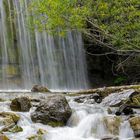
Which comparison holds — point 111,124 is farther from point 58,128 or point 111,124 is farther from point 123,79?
point 123,79

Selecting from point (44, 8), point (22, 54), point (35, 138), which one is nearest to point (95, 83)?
point (22, 54)

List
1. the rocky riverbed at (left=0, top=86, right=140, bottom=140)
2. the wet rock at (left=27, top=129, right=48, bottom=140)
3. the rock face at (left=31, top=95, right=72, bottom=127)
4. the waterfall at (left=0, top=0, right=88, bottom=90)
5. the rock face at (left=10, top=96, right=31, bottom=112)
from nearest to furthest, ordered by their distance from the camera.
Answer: the wet rock at (left=27, top=129, right=48, bottom=140), the rocky riverbed at (left=0, top=86, right=140, bottom=140), the rock face at (left=31, top=95, right=72, bottom=127), the rock face at (left=10, top=96, right=31, bottom=112), the waterfall at (left=0, top=0, right=88, bottom=90)

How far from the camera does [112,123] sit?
12.3m

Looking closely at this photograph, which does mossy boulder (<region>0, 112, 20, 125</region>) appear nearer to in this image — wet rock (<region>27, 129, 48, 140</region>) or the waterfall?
wet rock (<region>27, 129, 48, 140</region>)

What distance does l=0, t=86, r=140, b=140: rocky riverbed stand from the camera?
11.7m

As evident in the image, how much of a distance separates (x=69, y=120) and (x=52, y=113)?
0.70 meters

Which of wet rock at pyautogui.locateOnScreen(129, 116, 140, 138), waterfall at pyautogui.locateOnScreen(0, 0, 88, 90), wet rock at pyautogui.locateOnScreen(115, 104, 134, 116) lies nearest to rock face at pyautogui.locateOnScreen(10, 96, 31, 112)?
wet rock at pyautogui.locateOnScreen(115, 104, 134, 116)

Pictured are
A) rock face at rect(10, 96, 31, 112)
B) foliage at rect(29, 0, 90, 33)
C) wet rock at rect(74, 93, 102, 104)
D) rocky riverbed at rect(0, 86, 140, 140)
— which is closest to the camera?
rocky riverbed at rect(0, 86, 140, 140)

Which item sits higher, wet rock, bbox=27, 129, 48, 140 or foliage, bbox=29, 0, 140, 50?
foliage, bbox=29, 0, 140, 50

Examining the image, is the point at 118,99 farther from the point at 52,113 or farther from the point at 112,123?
the point at 52,113

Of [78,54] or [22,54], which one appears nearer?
[22,54]

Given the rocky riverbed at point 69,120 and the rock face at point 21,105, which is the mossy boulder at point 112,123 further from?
the rock face at point 21,105

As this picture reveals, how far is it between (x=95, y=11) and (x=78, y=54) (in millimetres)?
18873

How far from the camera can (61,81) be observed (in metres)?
29.9
